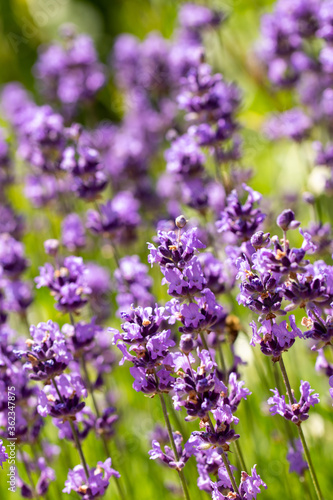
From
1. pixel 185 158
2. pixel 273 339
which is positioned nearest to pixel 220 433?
pixel 273 339

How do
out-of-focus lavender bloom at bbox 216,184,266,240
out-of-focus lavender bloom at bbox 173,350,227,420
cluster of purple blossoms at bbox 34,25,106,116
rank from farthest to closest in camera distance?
1. cluster of purple blossoms at bbox 34,25,106,116
2. out-of-focus lavender bloom at bbox 216,184,266,240
3. out-of-focus lavender bloom at bbox 173,350,227,420

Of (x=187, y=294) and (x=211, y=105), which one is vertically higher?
(x=211, y=105)

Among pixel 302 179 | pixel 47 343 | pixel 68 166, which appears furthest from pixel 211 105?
pixel 302 179

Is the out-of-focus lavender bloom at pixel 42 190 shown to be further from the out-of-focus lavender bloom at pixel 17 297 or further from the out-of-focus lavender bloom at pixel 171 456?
the out-of-focus lavender bloom at pixel 171 456

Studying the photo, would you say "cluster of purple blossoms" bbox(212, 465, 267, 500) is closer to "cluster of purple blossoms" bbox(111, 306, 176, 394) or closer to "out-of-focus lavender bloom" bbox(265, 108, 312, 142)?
"cluster of purple blossoms" bbox(111, 306, 176, 394)

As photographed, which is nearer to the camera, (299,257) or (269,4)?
A: (299,257)

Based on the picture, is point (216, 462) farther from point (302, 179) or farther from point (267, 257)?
point (302, 179)

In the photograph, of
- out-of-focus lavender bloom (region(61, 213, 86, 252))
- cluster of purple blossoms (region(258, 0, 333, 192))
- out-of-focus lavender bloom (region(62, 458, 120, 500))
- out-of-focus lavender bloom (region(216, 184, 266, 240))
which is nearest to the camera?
out-of-focus lavender bloom (region(62, 458, 120, 500))

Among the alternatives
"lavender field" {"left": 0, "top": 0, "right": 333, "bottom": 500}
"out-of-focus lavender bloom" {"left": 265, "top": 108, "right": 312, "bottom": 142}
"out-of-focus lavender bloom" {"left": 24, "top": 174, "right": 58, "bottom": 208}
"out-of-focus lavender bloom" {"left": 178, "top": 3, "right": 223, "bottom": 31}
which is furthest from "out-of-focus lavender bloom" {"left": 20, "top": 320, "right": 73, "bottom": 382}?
"out-of-focus lavender bloom" {"left": 178, "top": 3, "right": 223, "bottom": 31}
